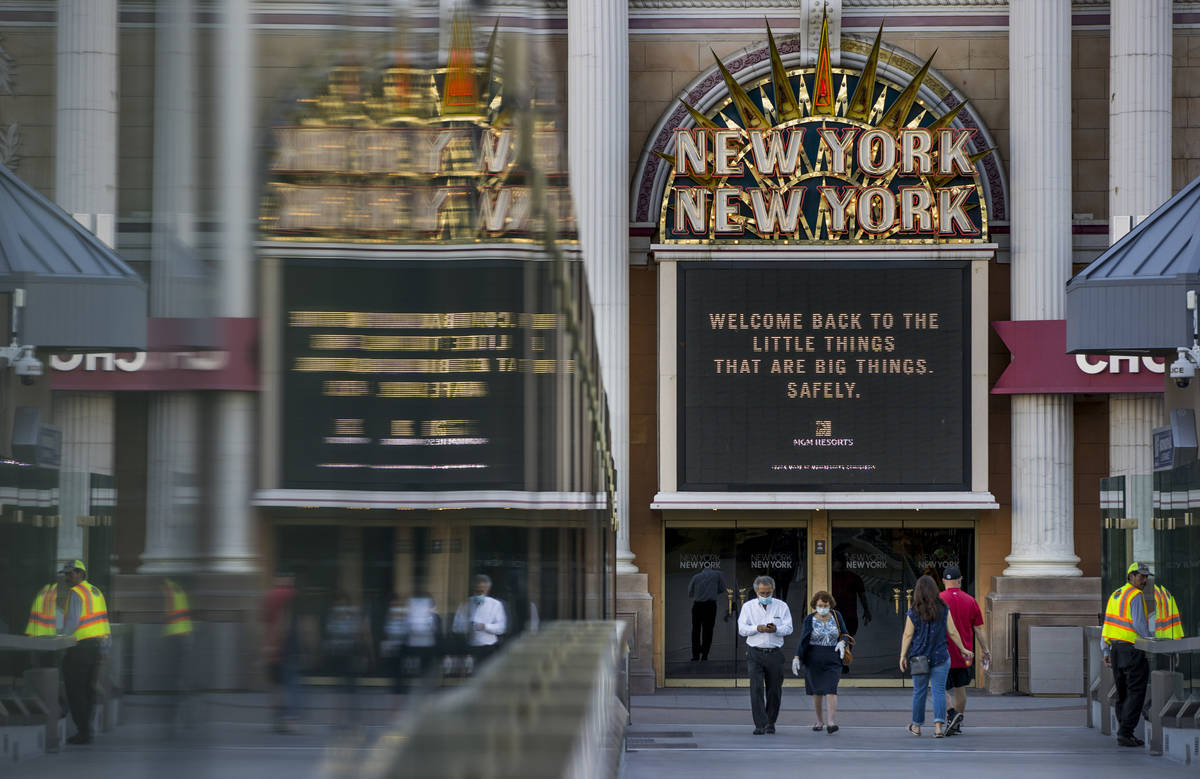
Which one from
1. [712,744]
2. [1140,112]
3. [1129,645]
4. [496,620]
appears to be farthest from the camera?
[1140,112]

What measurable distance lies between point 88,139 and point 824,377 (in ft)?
65.8

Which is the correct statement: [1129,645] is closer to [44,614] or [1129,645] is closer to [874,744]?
[874,744]

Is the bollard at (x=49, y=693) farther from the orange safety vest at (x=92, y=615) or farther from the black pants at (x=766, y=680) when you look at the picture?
the black pants at (x=766, y=680)

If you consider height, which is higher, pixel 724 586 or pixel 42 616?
pixel 42 616

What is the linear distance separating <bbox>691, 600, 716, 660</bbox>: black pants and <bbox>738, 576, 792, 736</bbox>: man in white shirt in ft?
16.5

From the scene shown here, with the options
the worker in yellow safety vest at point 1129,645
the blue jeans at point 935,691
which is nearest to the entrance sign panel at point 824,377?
the blue jeans at point 935,691

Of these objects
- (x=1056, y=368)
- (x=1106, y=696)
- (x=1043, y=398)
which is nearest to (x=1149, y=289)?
(x=1056, y=368)

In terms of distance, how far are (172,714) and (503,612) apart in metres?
0.81

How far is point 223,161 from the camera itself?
4.21 feet

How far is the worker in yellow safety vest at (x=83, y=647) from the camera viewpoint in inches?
48.8

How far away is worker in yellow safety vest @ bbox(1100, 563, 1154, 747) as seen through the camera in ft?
49.4

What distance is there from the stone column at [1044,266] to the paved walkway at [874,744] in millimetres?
2224

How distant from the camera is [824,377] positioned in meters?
21.0

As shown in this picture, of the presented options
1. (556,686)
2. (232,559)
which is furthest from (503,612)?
(232,559)
